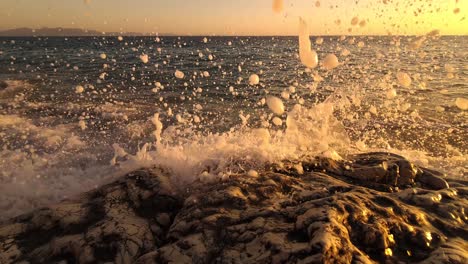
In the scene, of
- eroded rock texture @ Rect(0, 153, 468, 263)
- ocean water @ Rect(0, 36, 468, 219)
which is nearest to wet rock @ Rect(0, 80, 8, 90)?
ocean water @ Rect(0, 36, 468, 219)

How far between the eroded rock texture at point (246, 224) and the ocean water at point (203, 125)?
2.29 ft

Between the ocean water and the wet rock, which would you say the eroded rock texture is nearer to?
the ocean water

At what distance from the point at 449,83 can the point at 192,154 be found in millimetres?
13776

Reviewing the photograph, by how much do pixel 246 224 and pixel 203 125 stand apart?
6.04m

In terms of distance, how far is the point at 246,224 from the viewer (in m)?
2.81

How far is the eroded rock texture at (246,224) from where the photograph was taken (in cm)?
250

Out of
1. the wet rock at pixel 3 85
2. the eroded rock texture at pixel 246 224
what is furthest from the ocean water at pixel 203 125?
the eroded rock texture at pixel 246 224

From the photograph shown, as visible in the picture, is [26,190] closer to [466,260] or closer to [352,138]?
[466,260]

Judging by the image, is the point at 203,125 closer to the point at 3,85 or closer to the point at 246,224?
the point at 246,224

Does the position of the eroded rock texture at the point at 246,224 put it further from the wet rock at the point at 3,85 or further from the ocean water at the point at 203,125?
the wet rock at the point at 3,85

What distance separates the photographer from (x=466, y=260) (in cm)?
236

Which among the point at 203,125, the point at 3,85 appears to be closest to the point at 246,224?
the point at 203,125

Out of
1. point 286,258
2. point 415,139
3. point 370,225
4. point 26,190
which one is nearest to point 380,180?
point 370,225

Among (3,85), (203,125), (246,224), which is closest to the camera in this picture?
(246,224)
